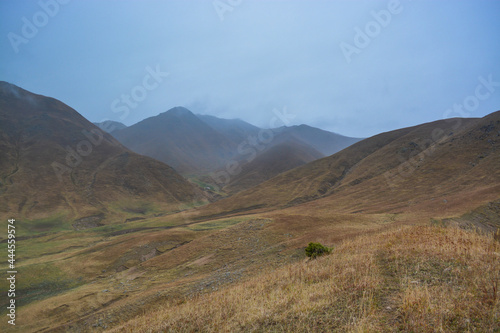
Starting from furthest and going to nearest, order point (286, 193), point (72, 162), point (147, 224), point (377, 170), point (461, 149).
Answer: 1. point (72, 162)
2. point (286, 193)
3. point (377, 170)
4. point (461, 149)
5. point (147, 224)

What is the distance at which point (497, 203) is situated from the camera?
85.6 ft

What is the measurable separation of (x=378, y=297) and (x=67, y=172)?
394ft

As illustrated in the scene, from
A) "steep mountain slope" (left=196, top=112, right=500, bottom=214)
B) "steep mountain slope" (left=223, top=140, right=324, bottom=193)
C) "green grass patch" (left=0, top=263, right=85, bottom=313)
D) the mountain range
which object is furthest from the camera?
"steep mountain slope" (left=223, top=140, right=324, bottom=193)

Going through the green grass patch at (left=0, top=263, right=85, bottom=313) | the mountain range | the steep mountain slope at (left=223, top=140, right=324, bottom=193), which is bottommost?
the green grass patch at (left=0, top=263, right=85, bottom=313)

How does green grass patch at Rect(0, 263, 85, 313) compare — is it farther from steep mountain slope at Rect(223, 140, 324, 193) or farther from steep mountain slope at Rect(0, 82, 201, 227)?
steep mountain slope at Rect(223, 140, 324, 193)

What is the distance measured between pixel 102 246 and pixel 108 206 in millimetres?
55225

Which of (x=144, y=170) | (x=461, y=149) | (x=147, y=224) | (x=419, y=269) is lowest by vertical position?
(x=147, y=224)

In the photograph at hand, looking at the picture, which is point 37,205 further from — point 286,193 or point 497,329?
point 497,329

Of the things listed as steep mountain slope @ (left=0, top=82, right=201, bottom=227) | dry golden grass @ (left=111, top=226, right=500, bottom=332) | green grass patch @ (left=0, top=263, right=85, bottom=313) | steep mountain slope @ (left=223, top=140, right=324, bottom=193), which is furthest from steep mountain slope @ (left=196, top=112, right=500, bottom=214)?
steep mountain slope @ (left=223, top=140, right=324, bottom=193)

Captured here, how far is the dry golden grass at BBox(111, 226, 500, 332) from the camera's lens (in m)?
5.18

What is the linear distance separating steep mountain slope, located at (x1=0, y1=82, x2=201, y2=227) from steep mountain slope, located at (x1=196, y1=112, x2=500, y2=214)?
35.0 metres

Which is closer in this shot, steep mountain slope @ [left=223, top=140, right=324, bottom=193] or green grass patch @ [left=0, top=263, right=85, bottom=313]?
green grass patch @ [left=0, top=263, right=85, bottom=313]

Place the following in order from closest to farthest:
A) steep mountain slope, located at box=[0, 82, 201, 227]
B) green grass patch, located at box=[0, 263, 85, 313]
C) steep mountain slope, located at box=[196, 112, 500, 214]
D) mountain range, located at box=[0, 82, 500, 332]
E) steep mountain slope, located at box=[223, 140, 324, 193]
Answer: mountain range, located at box=[0, 82, 500, 332], green grass patch, located at box=[0, 263, 85, 313], steep mountain slope, located at box=[196, 112, 500, 214], steep mountain slope, located at box=[0, 82, 201, 227], steep mountain slope, located at box=[223, 140, 324, 193]

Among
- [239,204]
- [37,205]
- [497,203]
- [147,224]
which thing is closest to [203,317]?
[497,203]
